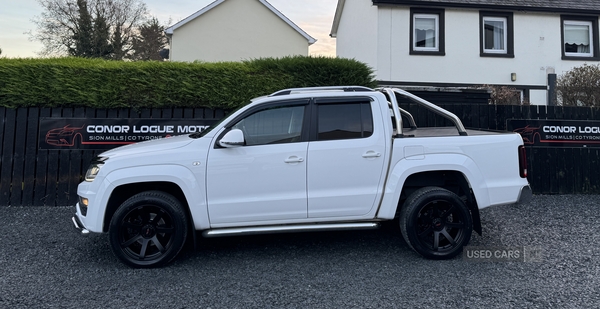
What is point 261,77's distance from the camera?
23.3 ft

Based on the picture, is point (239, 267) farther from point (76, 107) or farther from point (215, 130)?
point (76, 107)

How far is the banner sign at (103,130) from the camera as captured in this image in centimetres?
682

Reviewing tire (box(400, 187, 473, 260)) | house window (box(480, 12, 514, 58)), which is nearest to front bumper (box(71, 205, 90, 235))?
tire (box(400, 187, 473, 260))

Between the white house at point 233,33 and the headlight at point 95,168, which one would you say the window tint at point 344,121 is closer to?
the headlight at point 95,168

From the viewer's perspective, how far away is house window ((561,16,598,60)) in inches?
569

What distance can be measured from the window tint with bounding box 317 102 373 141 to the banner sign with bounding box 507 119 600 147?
4.55 metres

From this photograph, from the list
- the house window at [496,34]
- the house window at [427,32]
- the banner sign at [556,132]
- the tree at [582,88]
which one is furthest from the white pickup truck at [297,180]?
the house window at [496,34]

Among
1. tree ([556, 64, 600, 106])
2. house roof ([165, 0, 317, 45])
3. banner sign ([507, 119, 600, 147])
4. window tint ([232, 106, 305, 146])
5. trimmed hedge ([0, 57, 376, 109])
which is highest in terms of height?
house roof ([165, 0, 317, 45])

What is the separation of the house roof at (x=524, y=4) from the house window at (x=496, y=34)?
387 mm

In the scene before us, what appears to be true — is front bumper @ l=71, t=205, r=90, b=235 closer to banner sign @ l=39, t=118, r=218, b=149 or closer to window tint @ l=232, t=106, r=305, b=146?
window tint @ l=232, t=106, r=305, b=146

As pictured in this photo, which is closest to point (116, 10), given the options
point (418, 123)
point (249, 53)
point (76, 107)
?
point (249, 53)

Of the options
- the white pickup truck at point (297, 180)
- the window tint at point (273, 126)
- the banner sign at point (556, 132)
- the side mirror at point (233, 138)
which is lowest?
the white pickup truck at point (297, 180)

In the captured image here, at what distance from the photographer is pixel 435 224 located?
4.30m

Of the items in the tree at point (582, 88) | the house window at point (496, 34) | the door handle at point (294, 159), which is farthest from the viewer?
the house window at point (496, 34)
